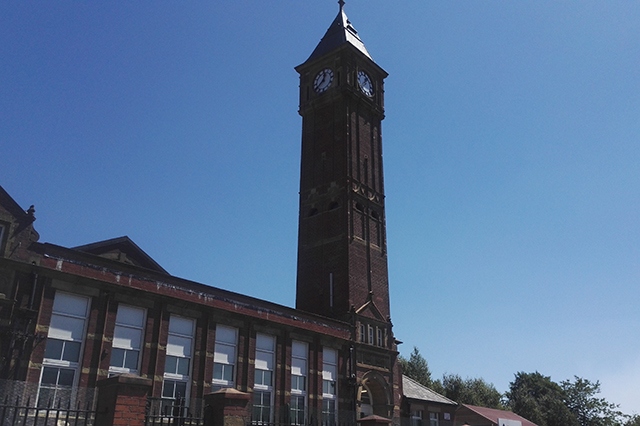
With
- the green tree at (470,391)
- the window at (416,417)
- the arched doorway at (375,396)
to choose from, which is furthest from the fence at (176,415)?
the green tree at (470,391)

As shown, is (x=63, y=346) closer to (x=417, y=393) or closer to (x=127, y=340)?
(x=127, y=340)

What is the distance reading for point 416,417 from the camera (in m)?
37.3

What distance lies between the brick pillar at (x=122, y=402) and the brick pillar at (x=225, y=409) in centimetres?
182

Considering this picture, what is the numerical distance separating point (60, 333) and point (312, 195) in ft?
70.7

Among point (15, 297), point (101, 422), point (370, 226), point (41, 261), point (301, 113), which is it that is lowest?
point (101, 422)

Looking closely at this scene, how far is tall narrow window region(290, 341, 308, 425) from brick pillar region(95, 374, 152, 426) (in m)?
20.1

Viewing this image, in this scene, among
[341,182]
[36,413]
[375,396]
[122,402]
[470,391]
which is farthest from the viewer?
[470,391]

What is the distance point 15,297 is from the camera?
20.7 m

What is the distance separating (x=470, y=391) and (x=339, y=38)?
5134 centimetres

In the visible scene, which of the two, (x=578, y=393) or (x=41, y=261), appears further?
(x=578, y=393)

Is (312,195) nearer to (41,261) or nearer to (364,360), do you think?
(364,360)

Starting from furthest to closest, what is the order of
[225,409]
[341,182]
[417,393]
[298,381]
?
1. [417,393]
2. [341,182]
3. [298,381]
4. [225,409]

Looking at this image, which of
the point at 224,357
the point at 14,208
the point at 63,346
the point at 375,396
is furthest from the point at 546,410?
the point at 14,208

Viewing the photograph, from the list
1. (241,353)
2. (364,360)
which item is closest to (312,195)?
(364,360)
